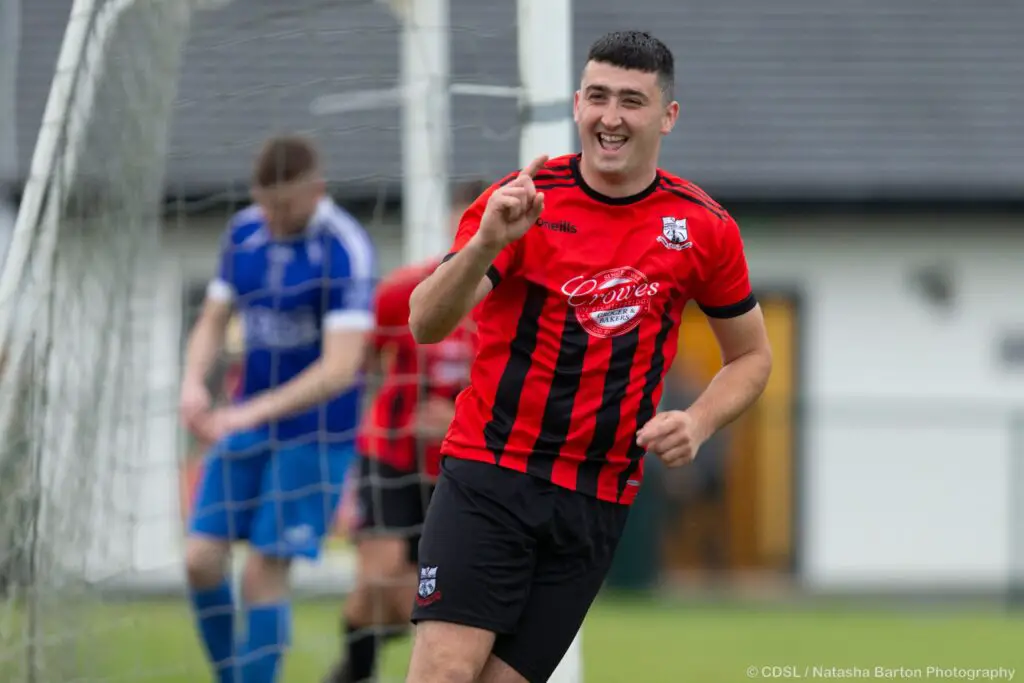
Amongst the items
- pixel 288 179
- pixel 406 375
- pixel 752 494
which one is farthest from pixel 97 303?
pixel 752 494

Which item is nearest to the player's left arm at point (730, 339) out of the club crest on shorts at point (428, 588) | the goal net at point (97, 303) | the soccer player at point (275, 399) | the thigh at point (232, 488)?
the club crest on shorts at point (428, 588)

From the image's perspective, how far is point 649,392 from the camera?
4.05 meters

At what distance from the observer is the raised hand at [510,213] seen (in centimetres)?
357

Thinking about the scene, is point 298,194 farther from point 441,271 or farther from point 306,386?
point 441,271

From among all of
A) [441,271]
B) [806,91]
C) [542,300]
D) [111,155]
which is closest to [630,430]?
[542,300]

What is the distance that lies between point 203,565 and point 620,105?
2.91m

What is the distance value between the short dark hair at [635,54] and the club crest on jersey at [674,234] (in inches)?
11.4

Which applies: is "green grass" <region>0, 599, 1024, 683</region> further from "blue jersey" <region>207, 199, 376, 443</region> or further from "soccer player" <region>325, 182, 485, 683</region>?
"blue jersey" <region>207, 199, 376, 443</region>

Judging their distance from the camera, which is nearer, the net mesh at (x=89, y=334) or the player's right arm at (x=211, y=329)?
the net mesh at (x=89, y=334)

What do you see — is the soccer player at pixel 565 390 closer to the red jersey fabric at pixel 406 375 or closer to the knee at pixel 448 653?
the knee at pixel 448 653

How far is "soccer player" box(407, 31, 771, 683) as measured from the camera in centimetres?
389

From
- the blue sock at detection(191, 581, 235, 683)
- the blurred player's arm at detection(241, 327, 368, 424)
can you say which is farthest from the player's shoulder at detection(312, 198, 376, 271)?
the blue sock at detection(191, 581, 235, 683)

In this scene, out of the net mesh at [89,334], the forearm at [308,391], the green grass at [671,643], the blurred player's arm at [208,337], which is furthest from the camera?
the blurred player's arm at [208,337]

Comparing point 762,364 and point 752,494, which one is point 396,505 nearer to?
point 762,364
